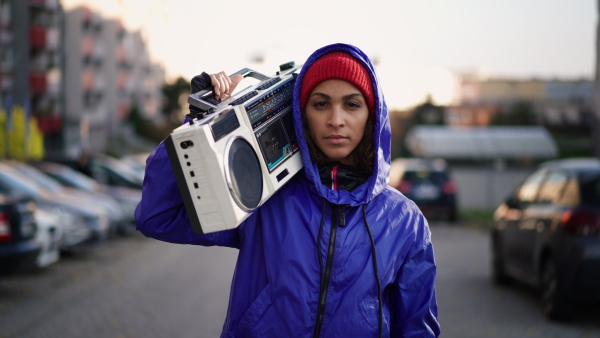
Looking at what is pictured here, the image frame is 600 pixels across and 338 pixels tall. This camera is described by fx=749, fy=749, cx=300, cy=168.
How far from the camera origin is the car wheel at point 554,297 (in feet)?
24.3

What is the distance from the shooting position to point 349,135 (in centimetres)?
243

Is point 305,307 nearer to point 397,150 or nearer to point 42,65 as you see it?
point 42,65

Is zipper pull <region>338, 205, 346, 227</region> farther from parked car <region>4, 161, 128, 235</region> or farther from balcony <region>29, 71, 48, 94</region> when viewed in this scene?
balcony <region>29, 71, 48, 94</region>

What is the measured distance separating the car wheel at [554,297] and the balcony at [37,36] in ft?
157

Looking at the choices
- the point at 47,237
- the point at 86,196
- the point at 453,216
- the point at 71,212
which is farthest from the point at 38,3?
the point at 47,237

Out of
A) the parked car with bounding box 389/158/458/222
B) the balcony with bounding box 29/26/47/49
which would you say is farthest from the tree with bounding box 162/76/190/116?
the parked car with bounding box 389/158/458/222

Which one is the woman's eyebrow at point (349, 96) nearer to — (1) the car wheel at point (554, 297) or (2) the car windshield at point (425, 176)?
(1) the car wheel at point (554, 297)

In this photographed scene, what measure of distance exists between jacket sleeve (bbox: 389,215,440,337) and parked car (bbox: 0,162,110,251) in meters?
10.8

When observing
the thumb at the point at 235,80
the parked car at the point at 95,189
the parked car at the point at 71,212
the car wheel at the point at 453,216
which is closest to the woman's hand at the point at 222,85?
the thumb at the point at 235,80

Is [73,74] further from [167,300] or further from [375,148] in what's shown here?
[375,148]

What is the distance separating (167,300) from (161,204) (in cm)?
694

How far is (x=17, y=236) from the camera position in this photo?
9.01 m

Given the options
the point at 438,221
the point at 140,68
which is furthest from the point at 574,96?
the point at 438,221

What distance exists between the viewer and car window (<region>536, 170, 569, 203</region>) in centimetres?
815
